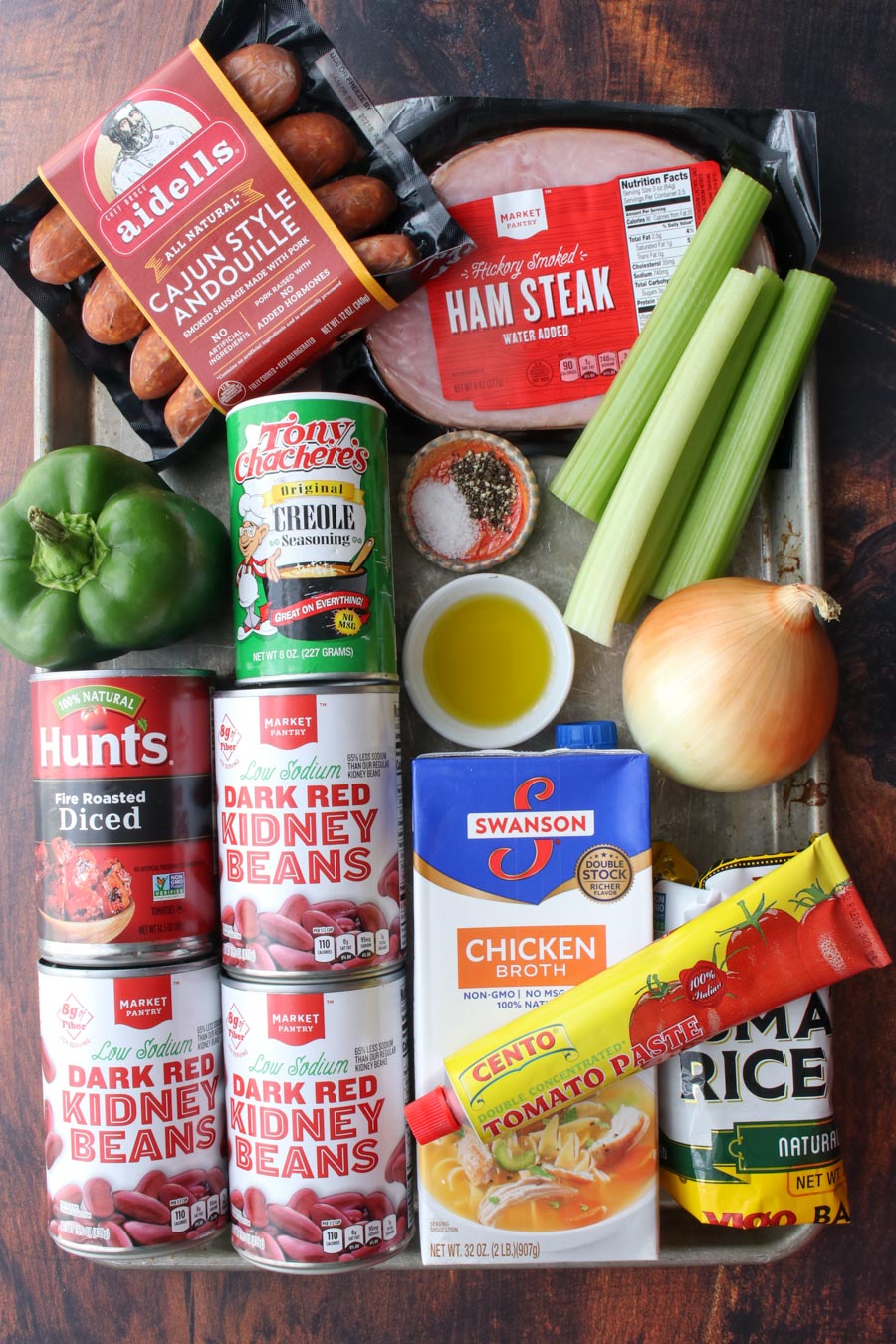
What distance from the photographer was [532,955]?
34.9 inches

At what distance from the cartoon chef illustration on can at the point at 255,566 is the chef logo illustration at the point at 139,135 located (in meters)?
0.35

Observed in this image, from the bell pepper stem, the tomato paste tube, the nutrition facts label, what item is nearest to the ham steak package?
the nutrition facts label

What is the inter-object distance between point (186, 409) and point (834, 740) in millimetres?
778

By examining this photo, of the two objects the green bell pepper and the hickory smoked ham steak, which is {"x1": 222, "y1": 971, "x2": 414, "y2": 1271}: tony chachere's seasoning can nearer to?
the green bell pepper

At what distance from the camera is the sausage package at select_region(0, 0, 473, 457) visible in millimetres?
935

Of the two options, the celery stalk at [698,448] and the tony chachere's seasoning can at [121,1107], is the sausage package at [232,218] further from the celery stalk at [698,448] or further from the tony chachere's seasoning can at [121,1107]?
the tony chachere's seasoning can at [121,1107]

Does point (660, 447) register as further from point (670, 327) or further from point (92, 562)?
point (92, 562)

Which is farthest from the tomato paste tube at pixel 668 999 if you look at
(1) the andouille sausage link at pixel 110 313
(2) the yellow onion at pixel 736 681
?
(1) the andouille sausage link at pixel 110 313

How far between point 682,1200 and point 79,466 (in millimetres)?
891

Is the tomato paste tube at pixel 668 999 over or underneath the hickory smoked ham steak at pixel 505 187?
underneath

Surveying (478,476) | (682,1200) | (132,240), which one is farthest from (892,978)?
(132,240)

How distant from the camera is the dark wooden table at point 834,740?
1.05 meters

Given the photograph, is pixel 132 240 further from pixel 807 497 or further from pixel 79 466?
pixel 807 497

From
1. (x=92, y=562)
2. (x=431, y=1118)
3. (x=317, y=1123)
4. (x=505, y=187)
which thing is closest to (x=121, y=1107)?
(x=317, y=1123)
